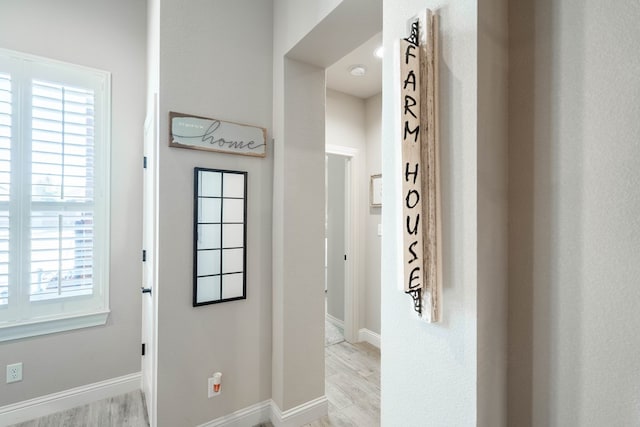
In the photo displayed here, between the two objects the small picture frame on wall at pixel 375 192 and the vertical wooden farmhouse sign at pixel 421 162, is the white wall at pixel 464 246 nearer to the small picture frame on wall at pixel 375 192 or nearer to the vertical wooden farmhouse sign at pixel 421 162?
the vertical wooden farmhouse sign at pixel 421 162

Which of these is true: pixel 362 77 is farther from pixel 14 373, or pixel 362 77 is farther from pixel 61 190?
pixel 14 373

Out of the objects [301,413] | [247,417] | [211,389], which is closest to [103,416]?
[211,389]

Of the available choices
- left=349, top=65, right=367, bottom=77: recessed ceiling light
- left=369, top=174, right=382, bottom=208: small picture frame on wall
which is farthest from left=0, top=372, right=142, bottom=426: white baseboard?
left=349, top=65, right=367, bottom=77: recessed ceiling light

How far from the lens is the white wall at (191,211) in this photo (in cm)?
169

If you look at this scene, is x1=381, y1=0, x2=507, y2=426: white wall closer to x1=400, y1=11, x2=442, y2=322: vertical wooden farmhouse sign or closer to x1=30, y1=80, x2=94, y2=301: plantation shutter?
x1=400, y1=11, x2=442, y2=322: vertical wooden farmhouse sign

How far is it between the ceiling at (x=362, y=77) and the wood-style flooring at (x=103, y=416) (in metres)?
3.01

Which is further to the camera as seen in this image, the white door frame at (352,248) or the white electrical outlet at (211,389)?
the white door frame at (352,248)

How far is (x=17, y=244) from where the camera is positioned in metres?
1.96

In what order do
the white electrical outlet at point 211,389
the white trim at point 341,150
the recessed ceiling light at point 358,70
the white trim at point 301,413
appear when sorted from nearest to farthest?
the white electrical outlet at point 211,389 → the white trim at point 301,413 → the recessed ceiling light at point 358,70 → the white trim at point 341,150

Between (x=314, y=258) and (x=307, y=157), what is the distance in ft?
2.31

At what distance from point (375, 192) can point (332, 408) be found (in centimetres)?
209

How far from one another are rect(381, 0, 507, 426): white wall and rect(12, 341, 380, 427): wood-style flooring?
1.46 meters

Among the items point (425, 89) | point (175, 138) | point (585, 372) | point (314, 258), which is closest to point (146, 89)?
point (175, 138)

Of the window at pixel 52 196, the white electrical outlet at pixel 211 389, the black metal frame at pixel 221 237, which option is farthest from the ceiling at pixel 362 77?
the white electrical outlet at pixel 211 389
